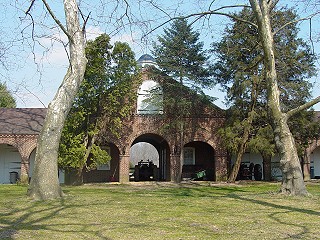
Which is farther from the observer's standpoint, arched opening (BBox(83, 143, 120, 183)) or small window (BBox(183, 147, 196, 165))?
small window (BBox(183, 147, 196, 165))

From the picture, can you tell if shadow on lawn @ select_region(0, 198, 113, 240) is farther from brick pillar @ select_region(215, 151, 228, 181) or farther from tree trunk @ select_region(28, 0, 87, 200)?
brick pillar @ select_region(215, 151, 228, 181)

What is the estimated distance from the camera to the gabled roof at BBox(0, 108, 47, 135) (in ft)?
85.4

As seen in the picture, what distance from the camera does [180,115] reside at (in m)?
25.4

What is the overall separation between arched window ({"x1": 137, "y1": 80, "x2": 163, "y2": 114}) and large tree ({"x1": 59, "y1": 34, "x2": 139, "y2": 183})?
63.4 inches

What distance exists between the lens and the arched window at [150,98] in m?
25.3

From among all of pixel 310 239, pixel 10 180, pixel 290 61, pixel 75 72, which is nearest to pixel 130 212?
pixel 310 239

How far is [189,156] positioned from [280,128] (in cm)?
1709

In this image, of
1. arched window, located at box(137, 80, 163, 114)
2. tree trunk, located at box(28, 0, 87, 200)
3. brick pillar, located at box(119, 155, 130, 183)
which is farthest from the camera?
arched window, located at box(137, 80, 163, 114)

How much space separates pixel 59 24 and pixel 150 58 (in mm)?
17145

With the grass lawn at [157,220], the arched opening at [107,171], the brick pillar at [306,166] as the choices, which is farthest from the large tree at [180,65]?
the grass lawn at [157,220]

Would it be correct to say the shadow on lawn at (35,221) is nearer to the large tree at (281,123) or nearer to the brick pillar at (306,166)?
the large tree at (281,123)

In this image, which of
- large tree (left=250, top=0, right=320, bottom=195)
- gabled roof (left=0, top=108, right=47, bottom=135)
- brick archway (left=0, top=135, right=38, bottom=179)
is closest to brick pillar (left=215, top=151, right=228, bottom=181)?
gabled roof (left=0, top=108, right=47, bottom=135)

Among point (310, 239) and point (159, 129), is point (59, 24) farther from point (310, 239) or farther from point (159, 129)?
point (159, 129)

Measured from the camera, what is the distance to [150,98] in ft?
83.2
